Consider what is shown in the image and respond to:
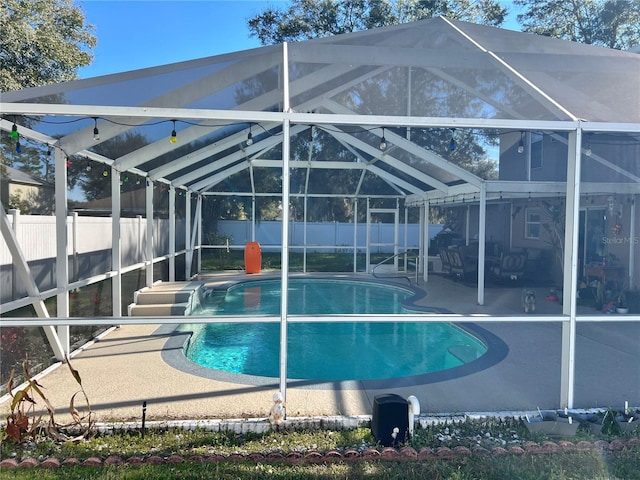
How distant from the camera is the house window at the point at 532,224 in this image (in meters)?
13.1

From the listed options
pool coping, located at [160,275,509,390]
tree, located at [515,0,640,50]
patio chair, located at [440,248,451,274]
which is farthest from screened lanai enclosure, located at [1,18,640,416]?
tree, located at [515,0,640,50]

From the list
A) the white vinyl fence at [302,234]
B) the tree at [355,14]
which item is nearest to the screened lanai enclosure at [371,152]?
the white vinyl fence at [302,234]

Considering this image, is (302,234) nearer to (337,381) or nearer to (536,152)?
(536,152)

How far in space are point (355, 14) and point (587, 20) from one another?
9067 mm

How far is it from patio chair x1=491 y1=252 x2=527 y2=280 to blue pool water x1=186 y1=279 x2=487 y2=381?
3.12 m

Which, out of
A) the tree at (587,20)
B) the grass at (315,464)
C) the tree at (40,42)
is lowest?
the grass at (315,464)

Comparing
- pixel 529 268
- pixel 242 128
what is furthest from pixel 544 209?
pixel 242 128

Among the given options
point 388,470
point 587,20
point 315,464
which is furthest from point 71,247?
point 587,20

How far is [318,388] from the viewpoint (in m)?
4.68

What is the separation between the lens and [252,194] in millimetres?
13984

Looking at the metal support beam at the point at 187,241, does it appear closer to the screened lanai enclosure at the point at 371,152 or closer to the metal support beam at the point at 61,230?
the screened lanai enclosure at the point at 371,152

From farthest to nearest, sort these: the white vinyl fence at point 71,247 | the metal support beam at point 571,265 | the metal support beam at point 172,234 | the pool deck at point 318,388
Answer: the metal support beam at point 172,234 → the white vinyl fence at point 71,247 → the pool deck at point 318,388 → the metal support beam at point 571,265

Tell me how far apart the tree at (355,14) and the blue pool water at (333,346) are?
13.2 m

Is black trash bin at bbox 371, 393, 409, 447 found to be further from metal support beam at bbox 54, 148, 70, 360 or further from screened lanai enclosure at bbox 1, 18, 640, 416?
metal support beam at bbox 54, 148, 70, 360
